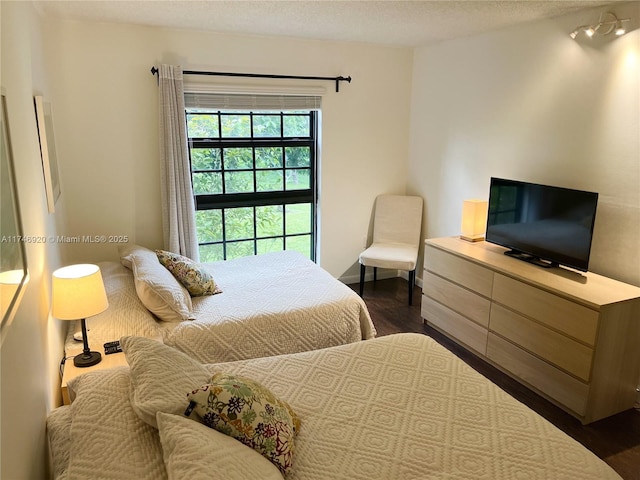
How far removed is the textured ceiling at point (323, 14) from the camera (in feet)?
9.53

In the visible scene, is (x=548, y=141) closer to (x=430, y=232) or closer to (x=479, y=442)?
(x=430, y=232)

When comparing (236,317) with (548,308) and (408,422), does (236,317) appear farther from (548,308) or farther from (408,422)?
(548,308)

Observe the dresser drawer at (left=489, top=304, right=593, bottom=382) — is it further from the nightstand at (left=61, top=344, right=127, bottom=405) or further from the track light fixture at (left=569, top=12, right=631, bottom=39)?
the nightstand at (left=61, top=344, right=127, bottom=405)

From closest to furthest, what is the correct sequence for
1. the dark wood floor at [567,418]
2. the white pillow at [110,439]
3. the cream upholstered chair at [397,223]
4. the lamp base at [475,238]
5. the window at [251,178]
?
the white pillow at [110,439] < the dark wood floor at [567,418] < the lamp base at [475,238] < the window at [251,178] < the cream upholstered chair at [397,223]

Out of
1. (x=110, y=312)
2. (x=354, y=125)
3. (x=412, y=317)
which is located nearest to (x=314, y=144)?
(x=354, y=125)

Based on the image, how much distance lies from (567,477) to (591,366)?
127 centimetres

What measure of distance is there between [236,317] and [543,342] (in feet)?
6.18

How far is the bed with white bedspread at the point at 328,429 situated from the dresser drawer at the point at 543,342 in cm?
89

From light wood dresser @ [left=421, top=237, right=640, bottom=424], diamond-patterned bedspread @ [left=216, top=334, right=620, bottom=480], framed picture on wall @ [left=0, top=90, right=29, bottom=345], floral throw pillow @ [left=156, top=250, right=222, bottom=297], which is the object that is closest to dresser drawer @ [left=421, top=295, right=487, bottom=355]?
light wood dresser @ [left=421, top=237, right=640, bottom=424]

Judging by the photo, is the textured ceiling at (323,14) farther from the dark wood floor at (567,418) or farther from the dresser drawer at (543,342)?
the dark wood floor at (567,418)

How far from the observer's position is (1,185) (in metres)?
1.27

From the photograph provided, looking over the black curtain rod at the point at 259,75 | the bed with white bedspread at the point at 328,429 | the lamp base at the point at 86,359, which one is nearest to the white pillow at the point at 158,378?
the bed with white bedspread at the point at 328,429

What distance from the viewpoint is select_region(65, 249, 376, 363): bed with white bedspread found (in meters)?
2.61

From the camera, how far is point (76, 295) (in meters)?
2.12
